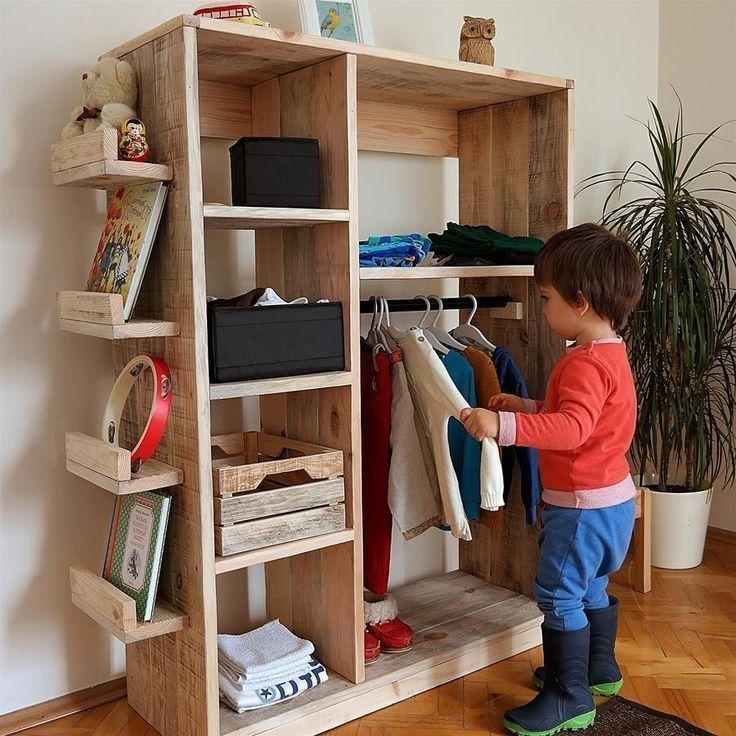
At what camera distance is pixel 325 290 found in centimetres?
219

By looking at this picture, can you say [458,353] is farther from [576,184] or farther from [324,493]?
[576,184]

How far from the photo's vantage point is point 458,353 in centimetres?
242

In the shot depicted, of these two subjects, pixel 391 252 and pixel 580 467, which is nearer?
pixel 580 467

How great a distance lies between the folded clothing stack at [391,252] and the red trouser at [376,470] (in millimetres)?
239

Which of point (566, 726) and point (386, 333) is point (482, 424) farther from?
point (566, 726)

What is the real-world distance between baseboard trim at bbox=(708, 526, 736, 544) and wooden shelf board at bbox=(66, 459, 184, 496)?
7.79 ft

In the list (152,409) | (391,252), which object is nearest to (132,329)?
(152,409)

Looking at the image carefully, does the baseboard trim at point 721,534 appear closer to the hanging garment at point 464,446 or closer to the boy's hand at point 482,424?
the hanging garment at point 464,446

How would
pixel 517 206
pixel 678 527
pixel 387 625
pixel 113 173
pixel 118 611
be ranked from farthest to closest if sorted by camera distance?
pixel 678 527 → pixel 517 206 → pixel 387 625 → pixel 118 611 → pixel 113 173

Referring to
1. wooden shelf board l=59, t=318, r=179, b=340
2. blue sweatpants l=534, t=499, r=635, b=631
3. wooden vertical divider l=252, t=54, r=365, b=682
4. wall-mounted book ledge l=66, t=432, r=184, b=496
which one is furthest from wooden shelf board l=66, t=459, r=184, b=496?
blue sweatpants l=534, t=499, r=635, b=631

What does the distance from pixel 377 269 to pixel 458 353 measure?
1.26ft

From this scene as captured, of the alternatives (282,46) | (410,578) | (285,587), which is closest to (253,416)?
(285,587)

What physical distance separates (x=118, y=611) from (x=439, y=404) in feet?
2.91

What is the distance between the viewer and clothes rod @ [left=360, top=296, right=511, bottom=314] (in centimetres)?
243
